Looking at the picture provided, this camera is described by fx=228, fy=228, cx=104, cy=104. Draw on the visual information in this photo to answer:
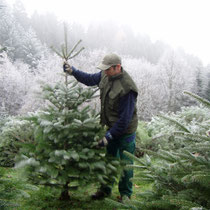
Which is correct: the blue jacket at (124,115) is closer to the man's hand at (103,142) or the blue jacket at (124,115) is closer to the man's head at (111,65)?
the man's hand at (103,142)

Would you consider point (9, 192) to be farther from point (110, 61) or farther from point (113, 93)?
point (110, 61)

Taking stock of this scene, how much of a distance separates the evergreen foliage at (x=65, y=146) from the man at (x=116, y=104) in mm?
276

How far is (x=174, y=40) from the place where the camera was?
5703 cm

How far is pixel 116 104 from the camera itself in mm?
3602

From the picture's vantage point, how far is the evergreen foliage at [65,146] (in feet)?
10.5

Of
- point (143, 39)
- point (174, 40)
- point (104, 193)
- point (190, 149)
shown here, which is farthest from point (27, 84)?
point (174, 40)

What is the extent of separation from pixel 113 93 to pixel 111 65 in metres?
0.43

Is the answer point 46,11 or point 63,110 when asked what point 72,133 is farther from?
point 46,11

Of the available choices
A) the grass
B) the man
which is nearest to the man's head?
the man

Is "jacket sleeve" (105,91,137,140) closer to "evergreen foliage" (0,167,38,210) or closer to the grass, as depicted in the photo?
the grass

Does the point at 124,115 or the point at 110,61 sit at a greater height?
the point at 110,61

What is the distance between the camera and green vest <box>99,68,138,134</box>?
11.4 feet

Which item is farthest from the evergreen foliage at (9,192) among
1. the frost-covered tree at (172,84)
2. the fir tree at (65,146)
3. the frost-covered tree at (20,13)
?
the frost-covered tree at (20,13)

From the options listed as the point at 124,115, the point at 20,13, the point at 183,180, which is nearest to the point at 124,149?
the point at 124,115
